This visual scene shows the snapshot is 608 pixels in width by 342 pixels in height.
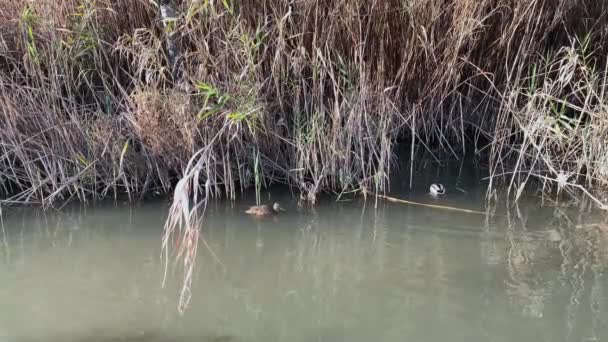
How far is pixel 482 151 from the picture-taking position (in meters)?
5.07

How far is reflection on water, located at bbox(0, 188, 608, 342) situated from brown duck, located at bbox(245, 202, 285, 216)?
0.19ft

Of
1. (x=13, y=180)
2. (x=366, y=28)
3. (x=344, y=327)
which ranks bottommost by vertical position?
(x=344, y=327)

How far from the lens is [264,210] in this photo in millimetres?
3771

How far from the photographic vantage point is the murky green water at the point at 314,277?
2.57 m

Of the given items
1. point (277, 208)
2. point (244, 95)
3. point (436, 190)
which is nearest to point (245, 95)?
point (244, 95)

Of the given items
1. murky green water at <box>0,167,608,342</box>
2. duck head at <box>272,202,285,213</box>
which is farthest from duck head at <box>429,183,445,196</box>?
duck head at <box>272,202,285,213</box>

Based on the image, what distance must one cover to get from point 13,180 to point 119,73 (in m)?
1.03

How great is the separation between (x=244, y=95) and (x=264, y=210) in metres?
0.79

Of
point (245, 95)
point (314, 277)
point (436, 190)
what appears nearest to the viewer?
point (314, 277)

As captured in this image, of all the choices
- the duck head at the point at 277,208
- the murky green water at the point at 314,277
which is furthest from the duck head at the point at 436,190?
the duck head at the point at 277,208

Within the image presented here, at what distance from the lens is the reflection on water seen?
257 cm

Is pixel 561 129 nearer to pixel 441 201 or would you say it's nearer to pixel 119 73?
pixel 441 201

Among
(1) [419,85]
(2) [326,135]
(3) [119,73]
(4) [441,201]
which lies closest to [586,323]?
(4) [441,201]

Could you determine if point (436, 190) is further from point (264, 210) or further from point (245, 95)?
point (245, 95)
